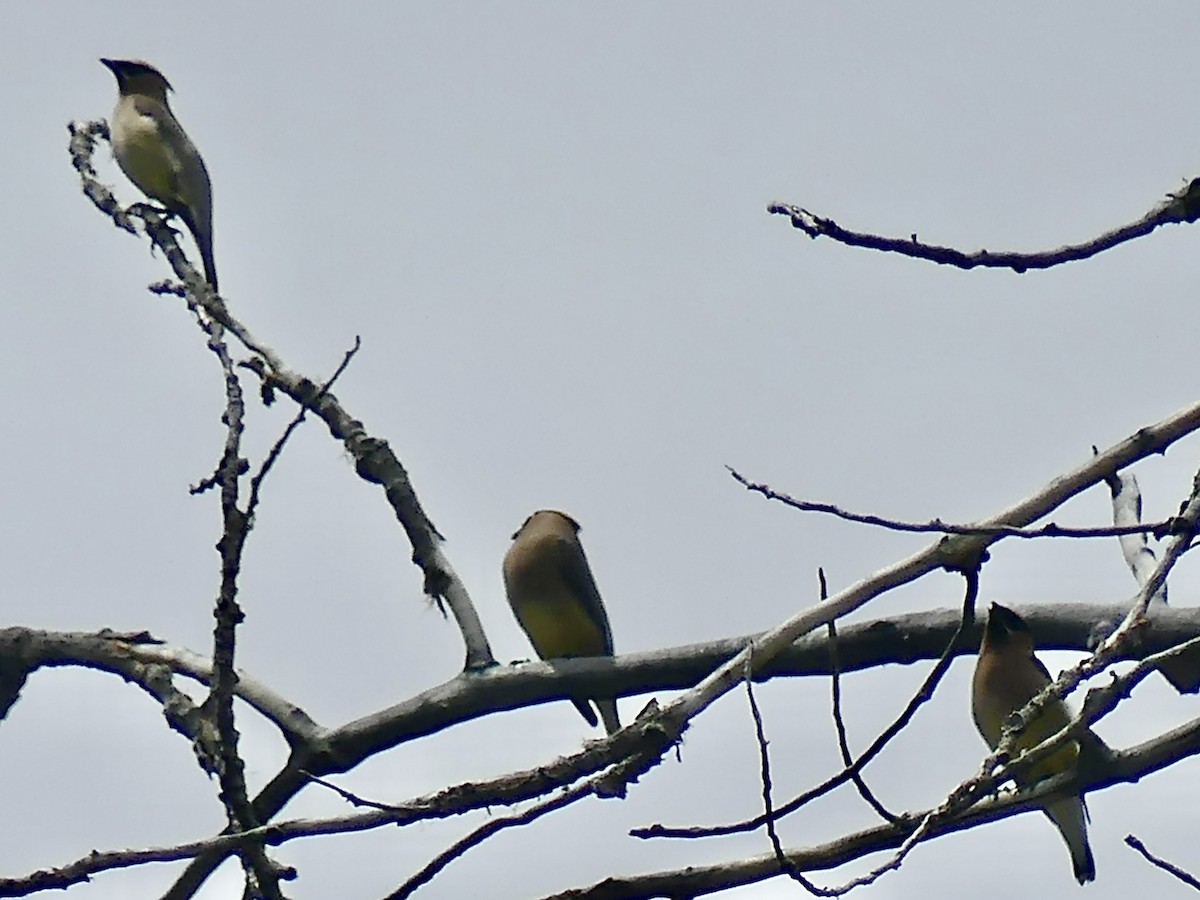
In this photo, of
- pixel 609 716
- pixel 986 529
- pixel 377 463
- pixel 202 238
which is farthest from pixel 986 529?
pixel 202 238

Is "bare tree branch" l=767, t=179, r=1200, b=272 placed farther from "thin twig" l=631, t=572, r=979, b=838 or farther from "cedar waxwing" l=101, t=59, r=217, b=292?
"cedar waxwing" l=101, t=59, r=217, b=292

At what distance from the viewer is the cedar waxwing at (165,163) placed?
8.15m

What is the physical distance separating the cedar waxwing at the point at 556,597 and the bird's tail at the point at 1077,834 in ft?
5.44

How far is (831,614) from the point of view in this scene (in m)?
2.59

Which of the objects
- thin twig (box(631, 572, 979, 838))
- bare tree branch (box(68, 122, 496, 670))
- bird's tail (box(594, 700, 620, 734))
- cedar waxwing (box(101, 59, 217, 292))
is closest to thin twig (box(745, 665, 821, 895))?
thin twig (box(631, 572, 979, 838))

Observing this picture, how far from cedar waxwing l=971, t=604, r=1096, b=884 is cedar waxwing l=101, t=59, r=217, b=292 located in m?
3.98

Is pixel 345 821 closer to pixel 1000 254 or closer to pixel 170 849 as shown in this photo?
pixel 170 849

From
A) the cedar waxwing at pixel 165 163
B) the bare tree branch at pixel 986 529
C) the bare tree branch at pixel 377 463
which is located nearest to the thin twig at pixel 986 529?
the bare tree branch at pixel 986 529

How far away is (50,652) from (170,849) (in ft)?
7.19

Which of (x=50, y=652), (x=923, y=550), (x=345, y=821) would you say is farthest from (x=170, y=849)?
(x=50, y=652)

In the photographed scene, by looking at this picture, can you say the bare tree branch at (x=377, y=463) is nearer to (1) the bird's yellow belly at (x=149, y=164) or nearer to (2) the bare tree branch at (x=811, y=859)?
(2) the bare tree branch at (x=811, y=859)

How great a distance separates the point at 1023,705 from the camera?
208 inches

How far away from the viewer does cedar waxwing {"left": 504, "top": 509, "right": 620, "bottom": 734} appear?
655cm

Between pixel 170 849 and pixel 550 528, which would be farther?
pixel 550 528
